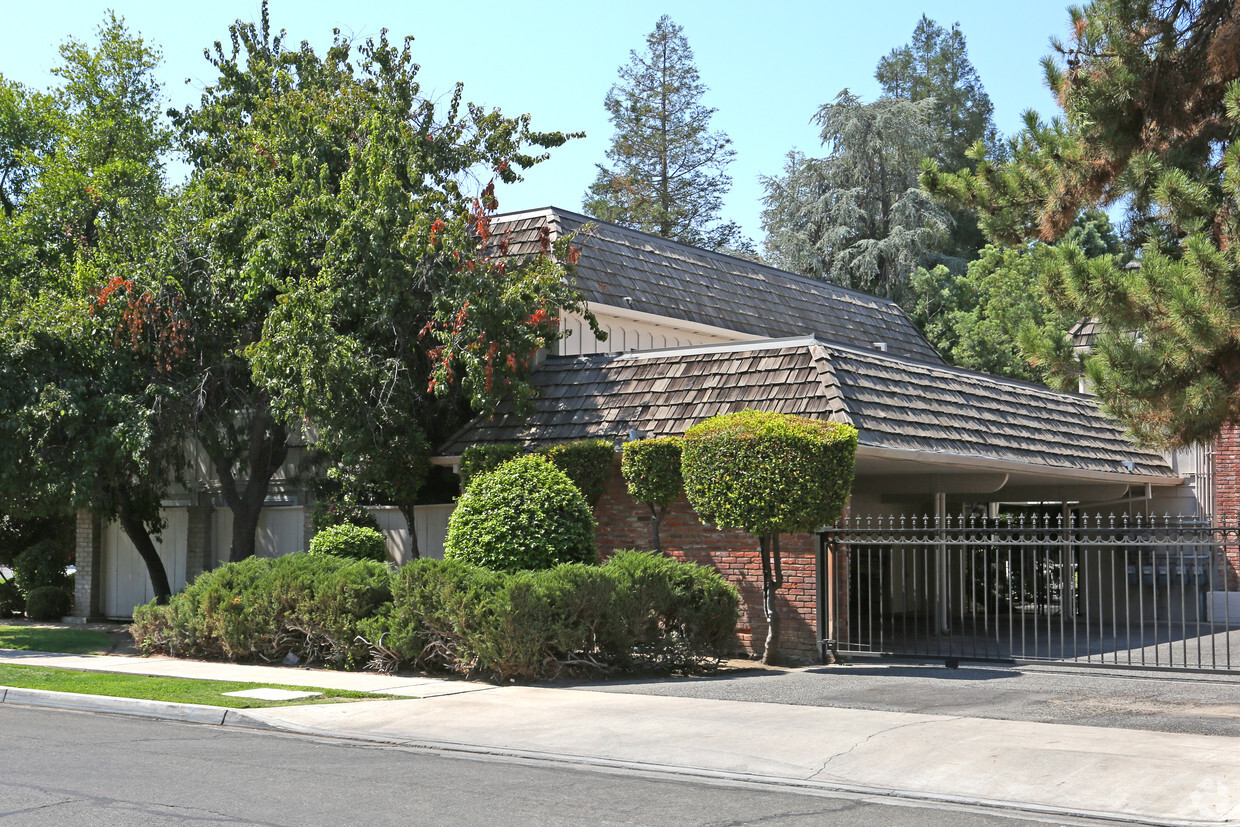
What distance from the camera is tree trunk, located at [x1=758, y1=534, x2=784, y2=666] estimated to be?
49.3ft

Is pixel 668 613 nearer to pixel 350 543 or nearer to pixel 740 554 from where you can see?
pixel 740 554

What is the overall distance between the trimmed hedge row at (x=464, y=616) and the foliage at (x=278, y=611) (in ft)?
0.05

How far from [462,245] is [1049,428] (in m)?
10.1

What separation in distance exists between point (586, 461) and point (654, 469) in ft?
3.99

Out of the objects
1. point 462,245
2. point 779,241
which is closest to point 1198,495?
point 462,245

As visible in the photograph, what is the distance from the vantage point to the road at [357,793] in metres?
7.28

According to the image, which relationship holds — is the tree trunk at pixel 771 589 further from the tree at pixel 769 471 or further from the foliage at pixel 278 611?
the foliage at pixel 278 611

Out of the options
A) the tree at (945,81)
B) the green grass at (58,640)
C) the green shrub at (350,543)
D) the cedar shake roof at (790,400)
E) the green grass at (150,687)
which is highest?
the tree at (945,81)

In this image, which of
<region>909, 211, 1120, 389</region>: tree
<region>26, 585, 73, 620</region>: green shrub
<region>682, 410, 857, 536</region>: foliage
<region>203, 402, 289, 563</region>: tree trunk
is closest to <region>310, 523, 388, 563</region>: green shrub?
<region>203, 402, 289, 563</region>: tree trunk

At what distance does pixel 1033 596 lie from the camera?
65.5ft

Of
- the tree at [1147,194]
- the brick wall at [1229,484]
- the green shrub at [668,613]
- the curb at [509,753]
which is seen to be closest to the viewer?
the curb at [509,753]

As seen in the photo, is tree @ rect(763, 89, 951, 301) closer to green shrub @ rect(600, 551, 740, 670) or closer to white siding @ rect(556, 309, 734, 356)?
white siding @ rect(556, 309, 734, 356)

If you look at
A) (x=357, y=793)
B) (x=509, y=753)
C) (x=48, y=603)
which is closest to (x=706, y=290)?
(x=48, y=603)

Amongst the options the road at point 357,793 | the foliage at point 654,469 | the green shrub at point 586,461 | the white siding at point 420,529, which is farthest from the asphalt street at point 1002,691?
the white siding at point 420,529
